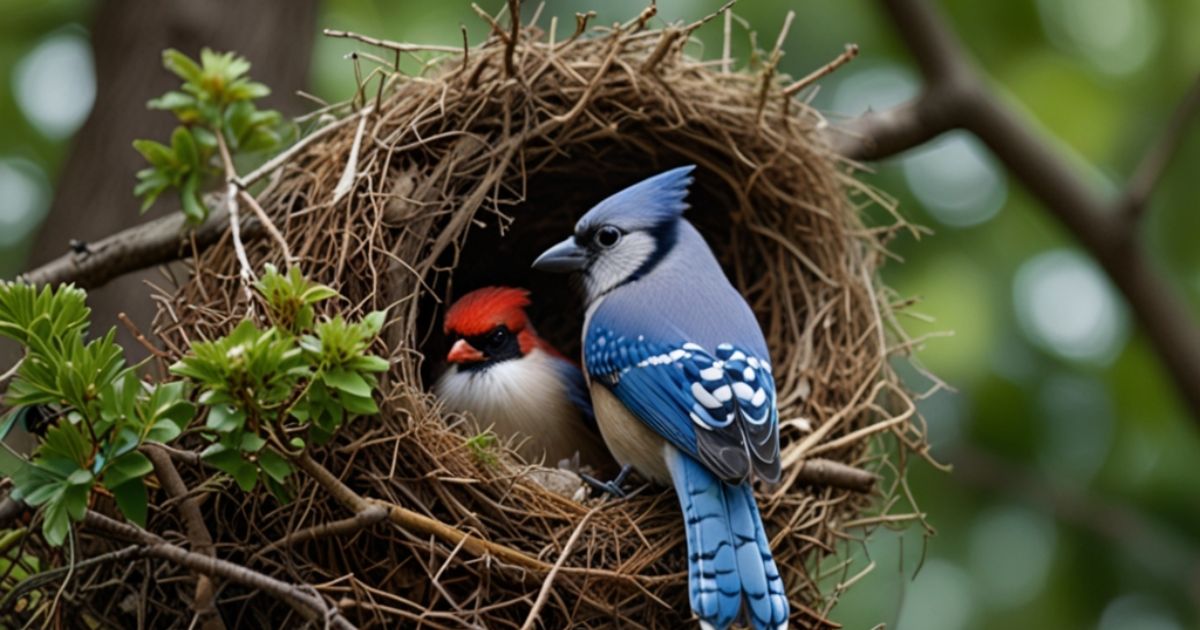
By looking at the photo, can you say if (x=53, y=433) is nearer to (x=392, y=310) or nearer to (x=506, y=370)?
(x=392, y=310)

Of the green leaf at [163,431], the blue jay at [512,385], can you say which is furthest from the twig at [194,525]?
the blue jay at [512,385]

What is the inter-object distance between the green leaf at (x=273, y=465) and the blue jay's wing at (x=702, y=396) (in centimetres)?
93

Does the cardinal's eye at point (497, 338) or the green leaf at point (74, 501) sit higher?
the green leaf at point (74, 501)

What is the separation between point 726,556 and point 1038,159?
2567 millimetres

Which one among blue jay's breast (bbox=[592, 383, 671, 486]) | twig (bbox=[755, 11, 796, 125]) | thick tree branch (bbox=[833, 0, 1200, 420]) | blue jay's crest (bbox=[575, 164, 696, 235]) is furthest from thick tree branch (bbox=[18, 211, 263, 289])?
thick tree branch (bbox=[833, 0, 1200, 420])

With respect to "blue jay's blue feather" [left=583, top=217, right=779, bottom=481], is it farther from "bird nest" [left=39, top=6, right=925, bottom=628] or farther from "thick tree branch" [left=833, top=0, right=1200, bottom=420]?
"thick tree branch" [left=833, top=0, right=1200, bottom=420]

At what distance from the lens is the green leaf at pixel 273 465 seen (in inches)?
104

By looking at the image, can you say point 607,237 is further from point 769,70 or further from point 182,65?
point 182,65

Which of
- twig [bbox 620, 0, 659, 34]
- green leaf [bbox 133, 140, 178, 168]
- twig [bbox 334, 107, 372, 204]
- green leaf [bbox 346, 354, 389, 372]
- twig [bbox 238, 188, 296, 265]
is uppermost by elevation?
twig [bbox 620, 0, 659, 34]

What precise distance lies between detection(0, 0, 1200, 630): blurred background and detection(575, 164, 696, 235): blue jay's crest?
205cm

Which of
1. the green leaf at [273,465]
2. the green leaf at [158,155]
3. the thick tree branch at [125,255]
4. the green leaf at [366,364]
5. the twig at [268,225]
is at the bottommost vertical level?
the green leaf at [273,465]

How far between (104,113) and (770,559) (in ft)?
9.25

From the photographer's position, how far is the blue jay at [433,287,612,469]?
3.92 m

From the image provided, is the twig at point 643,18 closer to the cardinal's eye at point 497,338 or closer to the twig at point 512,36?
the twig at point 512,36
